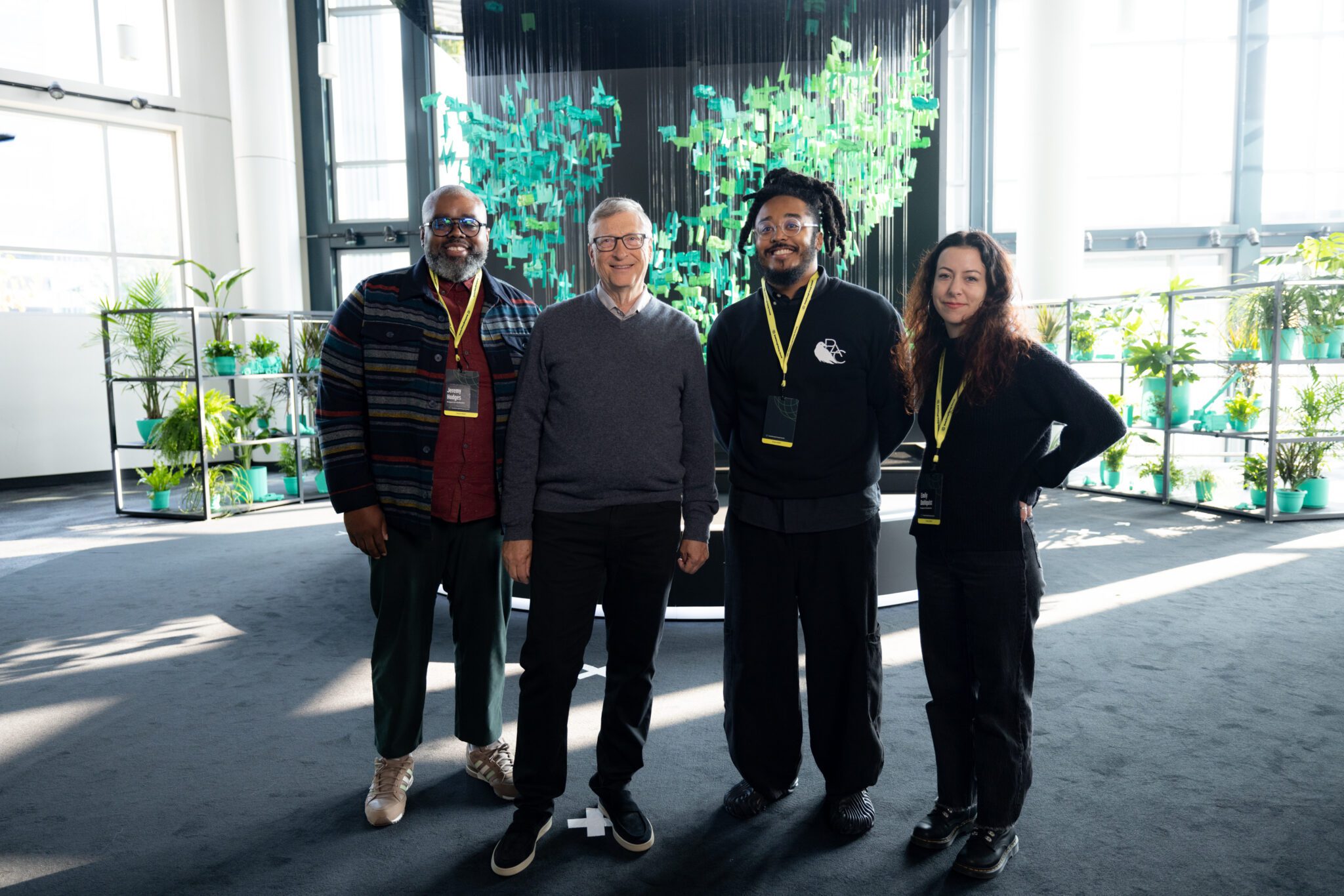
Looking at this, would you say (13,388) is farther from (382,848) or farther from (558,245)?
(382,848)

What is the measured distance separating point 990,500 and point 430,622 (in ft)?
4.71

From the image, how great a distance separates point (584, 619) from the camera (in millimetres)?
2125

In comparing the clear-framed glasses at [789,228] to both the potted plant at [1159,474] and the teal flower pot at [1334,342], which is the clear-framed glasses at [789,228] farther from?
the potted plant at [1159,474]

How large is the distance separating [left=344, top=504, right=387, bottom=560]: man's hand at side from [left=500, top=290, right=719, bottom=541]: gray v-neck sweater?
13.7 inches

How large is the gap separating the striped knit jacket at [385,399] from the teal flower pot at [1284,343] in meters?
6.30

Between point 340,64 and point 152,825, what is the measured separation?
10.1 m

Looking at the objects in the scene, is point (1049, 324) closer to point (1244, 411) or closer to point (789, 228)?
point (1244, 411)

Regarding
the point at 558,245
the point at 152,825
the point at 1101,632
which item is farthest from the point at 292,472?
the point at 1101,632

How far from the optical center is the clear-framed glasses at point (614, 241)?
6.68ft

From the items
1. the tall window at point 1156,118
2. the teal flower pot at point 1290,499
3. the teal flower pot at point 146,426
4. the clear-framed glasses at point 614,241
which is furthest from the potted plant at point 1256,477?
the teal flower pot at point 146,426

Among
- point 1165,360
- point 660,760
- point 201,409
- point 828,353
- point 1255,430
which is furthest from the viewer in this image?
point 201,409

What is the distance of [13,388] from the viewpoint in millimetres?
8938

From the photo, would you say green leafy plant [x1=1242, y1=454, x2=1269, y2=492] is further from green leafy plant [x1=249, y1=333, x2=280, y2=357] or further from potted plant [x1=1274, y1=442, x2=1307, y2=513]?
green leafy plant [x1=249, y1=333, x2=280, y2=357]

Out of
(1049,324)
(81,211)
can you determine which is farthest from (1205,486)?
(81,211)
